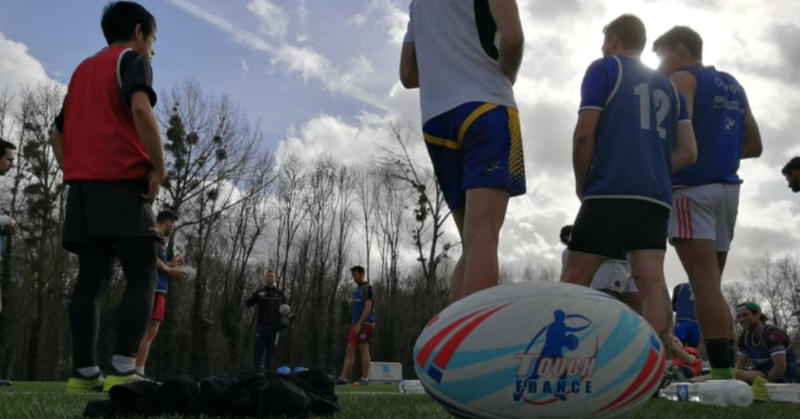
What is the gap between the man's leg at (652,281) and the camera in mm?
3484

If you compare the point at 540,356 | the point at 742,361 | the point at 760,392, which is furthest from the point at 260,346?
the point at 540,356

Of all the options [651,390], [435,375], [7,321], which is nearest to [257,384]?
[435,375]

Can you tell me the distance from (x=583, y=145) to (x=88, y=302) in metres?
2.98

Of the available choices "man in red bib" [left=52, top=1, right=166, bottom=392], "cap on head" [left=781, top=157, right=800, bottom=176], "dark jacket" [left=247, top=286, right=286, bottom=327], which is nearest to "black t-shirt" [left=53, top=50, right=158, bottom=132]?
"man in red bib" [left=52, top=1, right=166, bottom=392]

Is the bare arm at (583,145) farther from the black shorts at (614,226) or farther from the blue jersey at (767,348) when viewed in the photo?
the blue jersey at (767,348)

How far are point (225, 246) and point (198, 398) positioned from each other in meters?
34.7

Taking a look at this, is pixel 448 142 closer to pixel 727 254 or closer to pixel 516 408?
pixel 516 408

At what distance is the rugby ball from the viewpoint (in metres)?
1.78

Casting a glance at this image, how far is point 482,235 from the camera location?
2.74 meters

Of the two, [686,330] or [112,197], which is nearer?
[112,197]

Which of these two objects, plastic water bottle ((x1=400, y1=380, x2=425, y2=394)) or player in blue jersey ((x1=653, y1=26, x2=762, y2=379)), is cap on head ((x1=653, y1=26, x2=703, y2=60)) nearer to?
player in blue jersey ((x1=653, y1=26, x2=762, y2=379))

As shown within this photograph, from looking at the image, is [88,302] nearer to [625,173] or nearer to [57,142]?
[57,142]

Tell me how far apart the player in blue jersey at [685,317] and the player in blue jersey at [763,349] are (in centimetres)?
107

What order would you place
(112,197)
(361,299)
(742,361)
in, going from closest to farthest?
(112,197) → (742,361) → (361,299)
